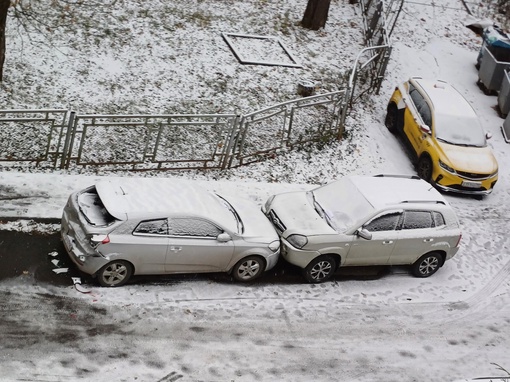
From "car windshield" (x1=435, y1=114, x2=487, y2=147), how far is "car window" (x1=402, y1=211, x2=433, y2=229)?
14.1ft

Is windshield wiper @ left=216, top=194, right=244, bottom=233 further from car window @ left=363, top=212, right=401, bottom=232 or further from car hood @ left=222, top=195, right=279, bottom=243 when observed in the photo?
car window @ left=363, top=212, right=401, bottom=232

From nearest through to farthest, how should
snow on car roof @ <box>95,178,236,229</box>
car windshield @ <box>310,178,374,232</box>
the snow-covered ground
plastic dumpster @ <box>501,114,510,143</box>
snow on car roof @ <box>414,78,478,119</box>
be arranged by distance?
the snow-covered ground
snow on car roof @ <box>95,178,236,229</box>
car windshield @ <box>310,178,374,232</box>
snow on car roof @ <box>414,78,478,119</box>
plastic dumpster @ <box>501,114,510,143</box>

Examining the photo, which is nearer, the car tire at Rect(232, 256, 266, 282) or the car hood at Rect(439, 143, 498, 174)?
the car tire at Rect(232, 256, 266, 282)

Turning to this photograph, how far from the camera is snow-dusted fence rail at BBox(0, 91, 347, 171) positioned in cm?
1428

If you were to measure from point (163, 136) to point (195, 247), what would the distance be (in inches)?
206

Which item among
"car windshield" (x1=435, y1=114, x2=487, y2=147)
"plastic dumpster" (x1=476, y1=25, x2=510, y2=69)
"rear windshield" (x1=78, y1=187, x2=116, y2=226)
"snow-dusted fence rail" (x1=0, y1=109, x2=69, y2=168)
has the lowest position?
"snow-dusted fence rail" (x1=0, y1=109, x2=69, y2=168)

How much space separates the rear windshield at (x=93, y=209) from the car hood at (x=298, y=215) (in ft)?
10.6

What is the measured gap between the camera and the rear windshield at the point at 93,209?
1080 cm

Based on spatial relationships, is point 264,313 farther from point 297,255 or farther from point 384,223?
point 384,223

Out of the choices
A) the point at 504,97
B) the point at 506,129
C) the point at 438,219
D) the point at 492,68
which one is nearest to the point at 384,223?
the point at 438,219

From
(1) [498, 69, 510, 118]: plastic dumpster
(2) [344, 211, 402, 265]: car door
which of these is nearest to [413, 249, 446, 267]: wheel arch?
(2) [344, 211, 402, 265]: car door

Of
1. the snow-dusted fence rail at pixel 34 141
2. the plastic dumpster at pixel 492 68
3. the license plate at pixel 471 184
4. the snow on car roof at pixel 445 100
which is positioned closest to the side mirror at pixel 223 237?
the snow-dusted fence rail at pixel 34 141

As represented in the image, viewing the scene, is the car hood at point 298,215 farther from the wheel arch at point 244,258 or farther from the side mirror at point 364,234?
the wheel arch at point 244,258

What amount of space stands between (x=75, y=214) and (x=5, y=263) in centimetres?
138
